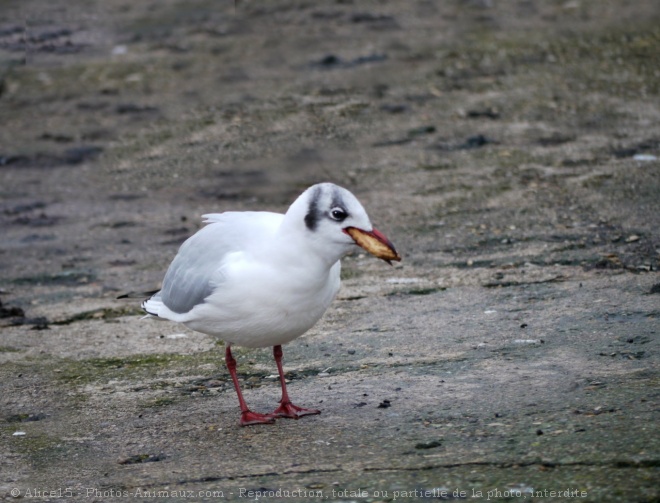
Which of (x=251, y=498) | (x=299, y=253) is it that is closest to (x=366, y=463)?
(x=251, y=498)

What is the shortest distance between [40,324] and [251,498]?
3.04m

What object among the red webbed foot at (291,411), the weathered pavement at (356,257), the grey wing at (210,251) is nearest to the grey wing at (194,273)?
the grey wing at (210,251)

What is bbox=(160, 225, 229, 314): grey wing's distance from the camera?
4547mm

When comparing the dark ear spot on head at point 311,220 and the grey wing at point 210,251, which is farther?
the grey wing at point 210,251

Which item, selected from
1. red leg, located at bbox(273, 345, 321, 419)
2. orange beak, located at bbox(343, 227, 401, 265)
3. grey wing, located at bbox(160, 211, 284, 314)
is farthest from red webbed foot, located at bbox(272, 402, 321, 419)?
orange beak, located at bbox(343, 227, 401, 265)

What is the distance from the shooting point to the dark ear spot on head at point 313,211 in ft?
13.8

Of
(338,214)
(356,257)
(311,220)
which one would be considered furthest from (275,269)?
(356,257)

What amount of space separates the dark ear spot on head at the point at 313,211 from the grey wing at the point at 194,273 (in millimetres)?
487

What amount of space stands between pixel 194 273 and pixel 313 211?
29.4 inches

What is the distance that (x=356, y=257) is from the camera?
7035 mm

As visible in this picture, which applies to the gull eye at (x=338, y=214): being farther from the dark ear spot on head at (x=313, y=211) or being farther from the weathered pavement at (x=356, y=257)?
the weathered pavement at (x=356, y=257)

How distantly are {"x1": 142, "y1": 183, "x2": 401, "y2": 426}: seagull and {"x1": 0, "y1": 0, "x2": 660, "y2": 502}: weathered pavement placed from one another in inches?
16.4

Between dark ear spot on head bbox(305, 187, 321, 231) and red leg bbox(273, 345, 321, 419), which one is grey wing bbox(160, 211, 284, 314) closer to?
dark ear spot on head bbox(305, 187, 321, 231)

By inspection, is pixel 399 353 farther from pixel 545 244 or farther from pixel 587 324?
pixel 545 244
